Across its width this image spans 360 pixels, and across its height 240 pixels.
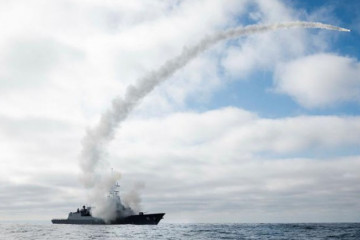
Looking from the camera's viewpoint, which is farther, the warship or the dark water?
the warship

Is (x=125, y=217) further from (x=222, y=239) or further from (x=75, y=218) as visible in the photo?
(x=222, y=239)

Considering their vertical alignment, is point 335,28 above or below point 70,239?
above

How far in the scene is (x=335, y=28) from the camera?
62.4 metres

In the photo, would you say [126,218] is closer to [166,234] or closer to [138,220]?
[138,220]

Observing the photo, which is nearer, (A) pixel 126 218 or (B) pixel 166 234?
(B) pixel 166 234

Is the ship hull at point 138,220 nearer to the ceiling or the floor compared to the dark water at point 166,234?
nearer to the ceiling

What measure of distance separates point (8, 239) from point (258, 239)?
173 feet

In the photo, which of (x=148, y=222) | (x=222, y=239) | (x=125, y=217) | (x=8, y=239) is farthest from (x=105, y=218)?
(x=222, y=239)

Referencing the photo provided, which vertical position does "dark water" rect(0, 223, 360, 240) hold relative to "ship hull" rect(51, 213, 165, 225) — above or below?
below

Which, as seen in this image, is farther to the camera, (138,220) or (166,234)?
(138,220)

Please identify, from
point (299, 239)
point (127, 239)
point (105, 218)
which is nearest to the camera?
point (127, 239)

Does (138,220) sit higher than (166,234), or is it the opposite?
(138,220)

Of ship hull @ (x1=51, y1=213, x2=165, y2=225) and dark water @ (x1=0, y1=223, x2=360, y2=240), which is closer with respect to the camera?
dark water @ (x1=0, y1=223, x2=360, y2=240)

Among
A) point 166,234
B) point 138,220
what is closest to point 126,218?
point 138,220
